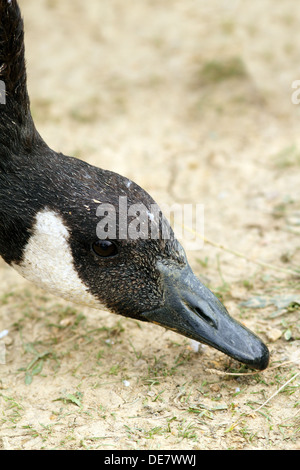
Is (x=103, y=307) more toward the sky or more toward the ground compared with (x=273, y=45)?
more toward the ground

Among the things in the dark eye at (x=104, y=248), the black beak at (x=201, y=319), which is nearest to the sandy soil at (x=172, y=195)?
the black beak at (x=201, y=319)

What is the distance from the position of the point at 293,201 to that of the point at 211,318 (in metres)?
2.54

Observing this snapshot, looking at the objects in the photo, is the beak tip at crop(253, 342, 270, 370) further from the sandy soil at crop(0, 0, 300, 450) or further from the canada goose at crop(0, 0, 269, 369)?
the sandy soil at crop(0, 0, 300, 450)

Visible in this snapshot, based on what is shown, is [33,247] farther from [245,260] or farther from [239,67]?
[239,67]

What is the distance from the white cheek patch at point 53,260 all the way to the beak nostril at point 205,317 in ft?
2.09

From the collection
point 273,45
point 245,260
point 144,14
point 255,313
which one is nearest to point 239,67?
point 273,45

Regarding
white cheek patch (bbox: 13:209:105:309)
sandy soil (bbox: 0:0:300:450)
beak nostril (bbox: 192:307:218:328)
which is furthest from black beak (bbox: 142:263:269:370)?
white cheek patch (bbox: 13:209:105:309)

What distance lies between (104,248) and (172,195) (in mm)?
2652

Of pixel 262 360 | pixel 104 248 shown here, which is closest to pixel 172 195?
pixel 104 248

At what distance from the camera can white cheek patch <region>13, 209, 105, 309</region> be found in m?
3.45

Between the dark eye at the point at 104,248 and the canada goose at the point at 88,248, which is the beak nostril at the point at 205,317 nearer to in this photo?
the canada goose at the point at 88,248

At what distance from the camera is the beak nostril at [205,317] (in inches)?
136

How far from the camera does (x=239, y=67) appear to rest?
746 cm

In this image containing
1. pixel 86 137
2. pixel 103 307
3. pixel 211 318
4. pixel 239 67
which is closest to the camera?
pixel 211 318
